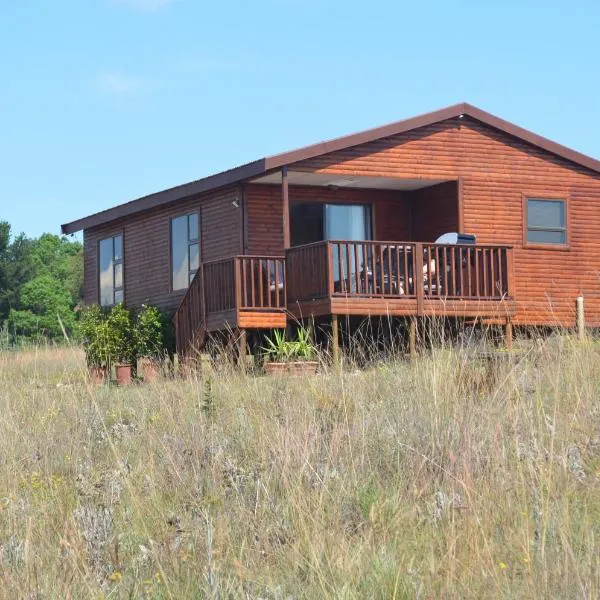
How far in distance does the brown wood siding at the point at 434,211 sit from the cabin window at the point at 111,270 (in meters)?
7.14

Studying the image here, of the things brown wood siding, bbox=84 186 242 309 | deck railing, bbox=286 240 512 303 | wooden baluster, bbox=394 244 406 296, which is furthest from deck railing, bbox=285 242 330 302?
brown wood siding, bbox=84 186 242 309

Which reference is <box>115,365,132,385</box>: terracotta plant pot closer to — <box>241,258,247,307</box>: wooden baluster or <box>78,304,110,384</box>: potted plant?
<box>78,304,110,384</box>: potted plant

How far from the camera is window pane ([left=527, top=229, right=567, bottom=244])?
2338cm

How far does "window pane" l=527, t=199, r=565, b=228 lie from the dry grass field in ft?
43.3

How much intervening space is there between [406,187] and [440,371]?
1424 centimetres

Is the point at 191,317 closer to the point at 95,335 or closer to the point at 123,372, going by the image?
the point at 123,372

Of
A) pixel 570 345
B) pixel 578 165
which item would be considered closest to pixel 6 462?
pixel 570 345

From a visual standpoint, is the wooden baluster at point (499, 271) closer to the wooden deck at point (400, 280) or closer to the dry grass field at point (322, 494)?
the wooden deck at point (400, 280)

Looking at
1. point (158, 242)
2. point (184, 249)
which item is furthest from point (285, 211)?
point (158, 242)

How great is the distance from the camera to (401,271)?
2014 centimetres

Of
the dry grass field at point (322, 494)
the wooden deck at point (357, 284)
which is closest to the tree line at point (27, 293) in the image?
the wooden deck at point (357, 284)

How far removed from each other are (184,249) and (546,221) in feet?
23.7

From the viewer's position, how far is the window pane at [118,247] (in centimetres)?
2741

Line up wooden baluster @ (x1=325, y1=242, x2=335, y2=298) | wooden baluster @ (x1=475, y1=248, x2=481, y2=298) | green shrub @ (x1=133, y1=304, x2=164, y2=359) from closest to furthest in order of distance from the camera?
1. wooden baluster @ (x1=325, y1=242, x2=335, y2=298)
2. wooden baluster @ (x1=475, y1=248, x2=481, y2=298)
3. green shrub @ (x1=133, y1=304, x2=164, y2=359)
